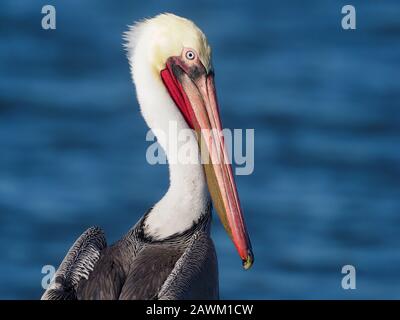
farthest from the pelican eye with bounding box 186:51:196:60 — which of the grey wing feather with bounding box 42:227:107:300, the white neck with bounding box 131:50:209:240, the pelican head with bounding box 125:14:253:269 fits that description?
the grey wing feather with bounding box 42:227:107:300

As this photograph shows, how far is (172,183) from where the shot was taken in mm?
9641

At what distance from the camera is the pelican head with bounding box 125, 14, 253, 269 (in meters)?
9.73

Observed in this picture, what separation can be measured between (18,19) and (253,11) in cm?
363

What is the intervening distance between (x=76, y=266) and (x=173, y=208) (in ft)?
2.25

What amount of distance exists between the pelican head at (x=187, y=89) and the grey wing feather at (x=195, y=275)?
0.25 metres

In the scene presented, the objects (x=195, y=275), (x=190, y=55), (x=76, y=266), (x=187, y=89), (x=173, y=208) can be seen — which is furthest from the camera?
(x=187, y=89)

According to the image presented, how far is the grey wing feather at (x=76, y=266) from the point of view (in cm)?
917

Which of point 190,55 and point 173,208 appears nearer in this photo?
point 173,208

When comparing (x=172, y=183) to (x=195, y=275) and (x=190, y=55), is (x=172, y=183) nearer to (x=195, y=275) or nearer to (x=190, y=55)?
(x=195, y=275)

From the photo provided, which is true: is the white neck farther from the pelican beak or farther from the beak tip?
the beak tip

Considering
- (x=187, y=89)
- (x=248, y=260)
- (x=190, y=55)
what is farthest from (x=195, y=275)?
(x=190, y=55)

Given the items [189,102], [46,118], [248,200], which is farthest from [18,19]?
[189,102]
